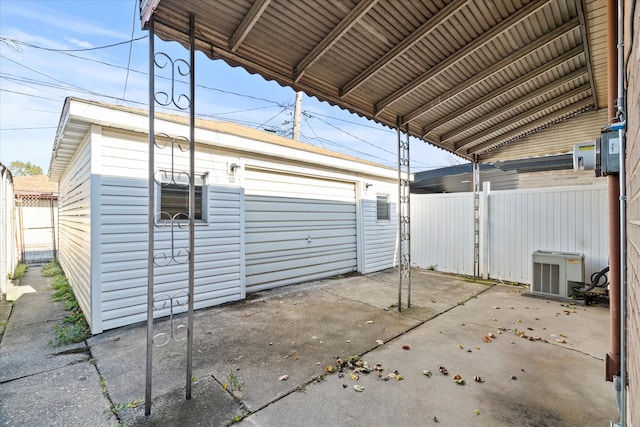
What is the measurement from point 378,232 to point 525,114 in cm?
409

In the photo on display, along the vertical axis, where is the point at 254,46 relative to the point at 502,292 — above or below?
above

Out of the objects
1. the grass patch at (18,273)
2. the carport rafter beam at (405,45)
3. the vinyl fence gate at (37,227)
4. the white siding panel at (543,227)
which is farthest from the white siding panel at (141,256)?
the vinyl fence gate at (37,227)

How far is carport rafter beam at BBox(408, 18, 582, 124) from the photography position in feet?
8.90

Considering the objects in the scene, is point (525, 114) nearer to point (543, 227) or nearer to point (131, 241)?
point (543, 227)

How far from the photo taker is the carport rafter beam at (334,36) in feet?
7.43

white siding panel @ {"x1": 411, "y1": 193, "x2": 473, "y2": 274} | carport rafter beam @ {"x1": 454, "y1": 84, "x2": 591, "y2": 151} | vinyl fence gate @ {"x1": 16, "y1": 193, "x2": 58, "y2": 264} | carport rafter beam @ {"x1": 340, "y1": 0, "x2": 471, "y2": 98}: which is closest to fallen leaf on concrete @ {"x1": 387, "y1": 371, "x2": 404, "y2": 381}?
carport rafter beam @ {"x1": 340, "y1": 0, "x2": 471, "y2": 98}

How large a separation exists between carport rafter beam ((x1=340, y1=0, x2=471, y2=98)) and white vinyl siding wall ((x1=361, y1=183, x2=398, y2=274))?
4.21 meters

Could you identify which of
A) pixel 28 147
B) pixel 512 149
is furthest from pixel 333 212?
pixel 28 147

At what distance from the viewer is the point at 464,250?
23.2ft

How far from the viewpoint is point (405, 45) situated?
2697 mm

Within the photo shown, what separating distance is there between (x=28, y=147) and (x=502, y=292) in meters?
22.8

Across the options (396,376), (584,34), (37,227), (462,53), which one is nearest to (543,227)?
Result: (584,34)

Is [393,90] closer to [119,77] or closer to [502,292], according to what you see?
[502,292]

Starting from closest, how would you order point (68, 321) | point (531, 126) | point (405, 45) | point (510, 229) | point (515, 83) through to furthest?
point (405, 45)
point (515, 83)
point (68, 321)
point (531, 126)
point (510, 229)
